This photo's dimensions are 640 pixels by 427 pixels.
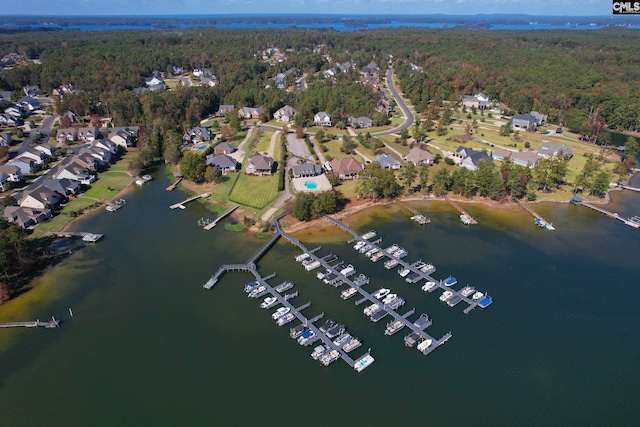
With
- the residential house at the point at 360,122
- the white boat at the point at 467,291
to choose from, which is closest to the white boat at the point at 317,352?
the white boat at the point at 467,291

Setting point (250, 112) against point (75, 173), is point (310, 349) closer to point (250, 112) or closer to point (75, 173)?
point (75, 173)

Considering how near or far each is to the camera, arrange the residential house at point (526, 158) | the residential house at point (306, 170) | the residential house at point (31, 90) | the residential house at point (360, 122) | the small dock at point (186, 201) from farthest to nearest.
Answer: the residential house at point (31, 90) < the residential house at point (360, 122) < the residential house at point (526, 158) < the residential house at point (306, 170) < the small dock at point (186, 201)

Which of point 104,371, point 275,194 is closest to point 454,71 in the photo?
point 275,194

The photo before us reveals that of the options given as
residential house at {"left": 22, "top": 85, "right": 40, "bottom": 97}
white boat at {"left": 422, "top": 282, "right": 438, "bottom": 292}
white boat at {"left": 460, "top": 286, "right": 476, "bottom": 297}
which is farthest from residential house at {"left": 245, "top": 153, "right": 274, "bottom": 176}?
residential house at {"left": 22, "top": 85, "right": 40, "bottom": 97}

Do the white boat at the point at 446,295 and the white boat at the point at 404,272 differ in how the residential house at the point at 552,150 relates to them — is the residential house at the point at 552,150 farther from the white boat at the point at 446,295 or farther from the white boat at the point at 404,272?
the white boat at the point at 446,295

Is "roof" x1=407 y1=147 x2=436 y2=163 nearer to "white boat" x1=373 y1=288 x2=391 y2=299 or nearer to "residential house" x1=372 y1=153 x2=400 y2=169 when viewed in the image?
"residential house" x1=372 y1=153 x2=400 y2=169

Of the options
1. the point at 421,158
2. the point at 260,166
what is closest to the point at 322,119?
the point at 421,158
